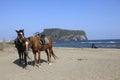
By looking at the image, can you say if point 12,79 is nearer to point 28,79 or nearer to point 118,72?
point 28,79

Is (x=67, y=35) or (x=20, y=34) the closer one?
(x=20, y=34)

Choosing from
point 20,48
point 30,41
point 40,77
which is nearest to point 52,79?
point 40,77

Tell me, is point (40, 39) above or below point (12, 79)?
above

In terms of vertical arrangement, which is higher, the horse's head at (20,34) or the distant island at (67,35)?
the horse's head at (20,34)

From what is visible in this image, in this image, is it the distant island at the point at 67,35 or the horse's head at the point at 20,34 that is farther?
the distant island at the point at 67,35

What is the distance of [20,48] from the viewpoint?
1814 cm

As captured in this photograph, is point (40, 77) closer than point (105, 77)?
No

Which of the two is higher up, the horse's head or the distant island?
the horse's head

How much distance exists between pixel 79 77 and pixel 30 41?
5.42 metres

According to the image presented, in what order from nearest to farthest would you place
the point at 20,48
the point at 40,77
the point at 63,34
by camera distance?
the point at 40,77, the point at 20,48, the point at 63,34

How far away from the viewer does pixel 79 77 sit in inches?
497

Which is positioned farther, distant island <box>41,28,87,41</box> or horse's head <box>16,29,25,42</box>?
distant island <box>41,28,87,41</box>

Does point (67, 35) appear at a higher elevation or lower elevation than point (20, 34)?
lower

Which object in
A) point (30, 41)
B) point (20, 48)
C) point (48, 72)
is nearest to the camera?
point (48, 72)
